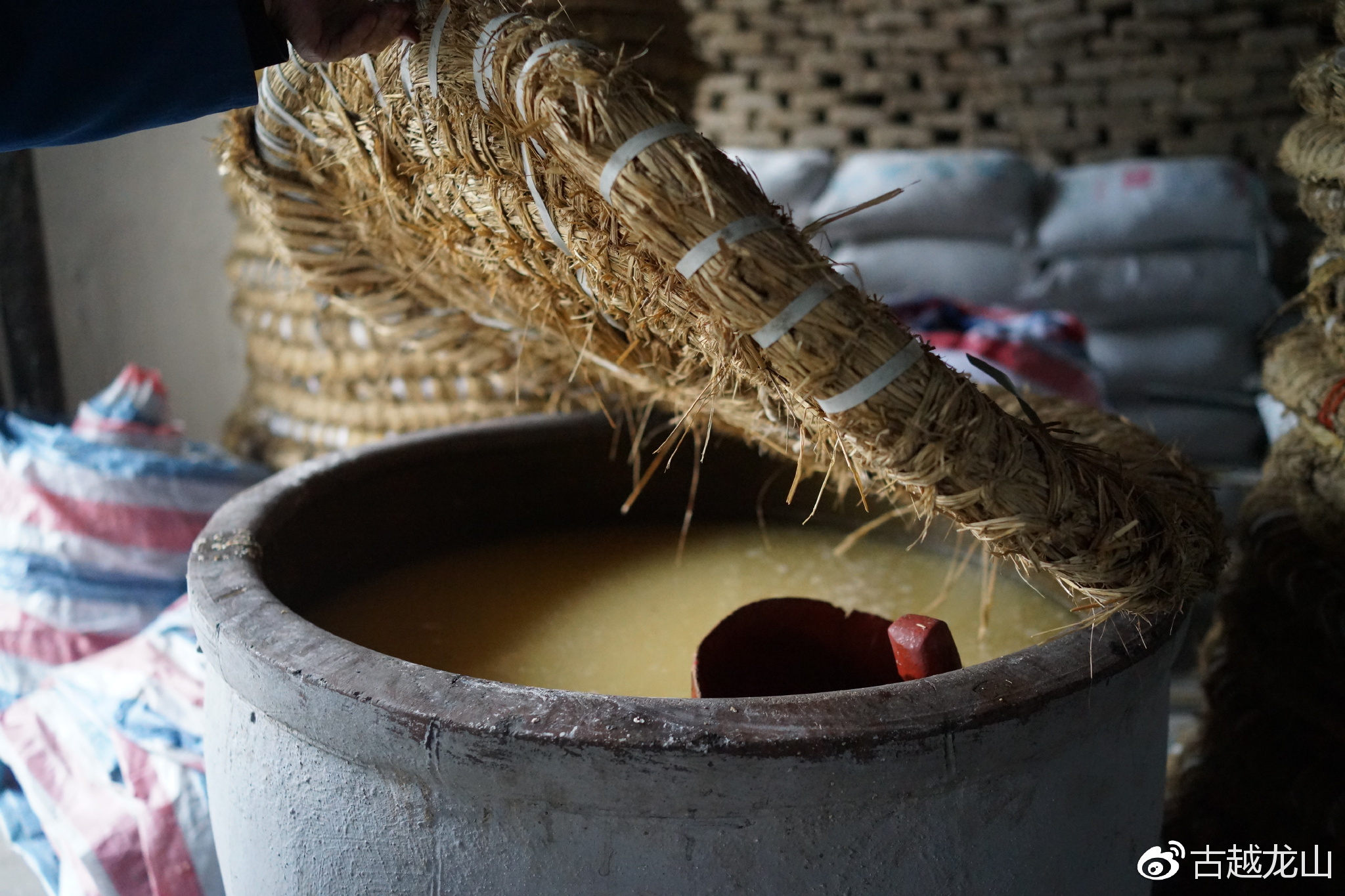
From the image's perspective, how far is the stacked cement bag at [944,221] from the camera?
3.35m

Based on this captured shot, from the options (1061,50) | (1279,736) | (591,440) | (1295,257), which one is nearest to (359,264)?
(591,440)

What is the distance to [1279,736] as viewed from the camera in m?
1.46

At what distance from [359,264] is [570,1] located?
3.11 ft

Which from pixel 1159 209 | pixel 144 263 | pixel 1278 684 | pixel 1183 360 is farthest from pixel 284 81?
pixel 1183 360

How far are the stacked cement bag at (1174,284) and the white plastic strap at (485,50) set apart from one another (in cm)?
284

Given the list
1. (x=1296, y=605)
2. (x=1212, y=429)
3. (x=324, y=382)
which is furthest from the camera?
(x=1212, y=429)

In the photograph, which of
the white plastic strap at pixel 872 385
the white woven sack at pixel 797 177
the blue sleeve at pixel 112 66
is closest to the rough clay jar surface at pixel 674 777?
the white plastic strap at pixel 872 385

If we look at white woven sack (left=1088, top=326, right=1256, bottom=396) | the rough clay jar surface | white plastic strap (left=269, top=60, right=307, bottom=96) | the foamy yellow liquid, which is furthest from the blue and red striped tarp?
white woven sack (left=1088, top=326, right=1256, bottom=396)

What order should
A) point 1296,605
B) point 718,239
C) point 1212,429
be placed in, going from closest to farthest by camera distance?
point 718,239, point 1296,605, point 1212,429

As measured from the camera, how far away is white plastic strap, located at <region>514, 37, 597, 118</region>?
771mm

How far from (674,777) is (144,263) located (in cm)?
294

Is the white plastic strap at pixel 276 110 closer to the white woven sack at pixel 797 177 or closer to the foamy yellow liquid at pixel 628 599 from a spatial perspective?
the foamy yellow liquid at pixel 628 599

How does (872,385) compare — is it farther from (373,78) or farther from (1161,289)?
(1161,289)

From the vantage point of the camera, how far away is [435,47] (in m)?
0.88
